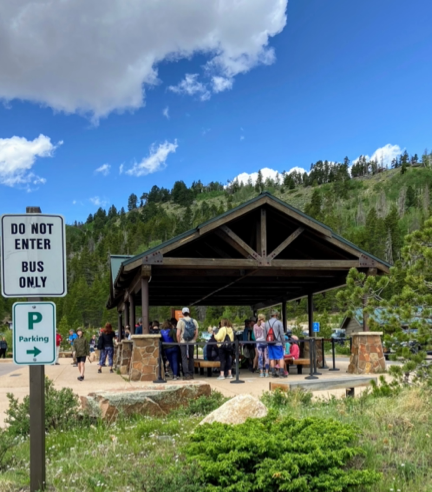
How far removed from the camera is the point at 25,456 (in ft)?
17.0

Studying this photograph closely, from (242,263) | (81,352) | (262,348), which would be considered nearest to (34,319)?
(242,263)

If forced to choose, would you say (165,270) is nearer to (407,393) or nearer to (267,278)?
(267,278)

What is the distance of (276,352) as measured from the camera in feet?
40.8

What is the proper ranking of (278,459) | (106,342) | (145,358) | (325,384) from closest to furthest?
(278,459), (325,384), (145,358), (106,342)

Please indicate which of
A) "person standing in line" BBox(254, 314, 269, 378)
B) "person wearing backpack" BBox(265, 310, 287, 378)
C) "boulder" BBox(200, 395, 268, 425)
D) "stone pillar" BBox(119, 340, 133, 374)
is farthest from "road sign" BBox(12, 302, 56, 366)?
"stone pillar" BBox(119, 340, 133, 374)

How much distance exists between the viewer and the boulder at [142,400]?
673cm

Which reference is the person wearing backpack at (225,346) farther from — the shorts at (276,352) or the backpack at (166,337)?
the backpack at (166,337)

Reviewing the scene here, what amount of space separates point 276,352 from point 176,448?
752 cm

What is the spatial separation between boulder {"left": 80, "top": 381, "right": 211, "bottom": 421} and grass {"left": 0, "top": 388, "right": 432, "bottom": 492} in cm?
19

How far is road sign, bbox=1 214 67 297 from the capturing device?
4078 millimetres

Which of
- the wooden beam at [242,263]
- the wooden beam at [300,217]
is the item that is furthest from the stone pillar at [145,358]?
the wooden beam at [300,217]

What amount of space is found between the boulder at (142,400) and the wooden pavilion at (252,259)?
4889mm

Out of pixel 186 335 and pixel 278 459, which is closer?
pixel 278 459

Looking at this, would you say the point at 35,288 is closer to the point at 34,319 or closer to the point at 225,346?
the point at 34,319
